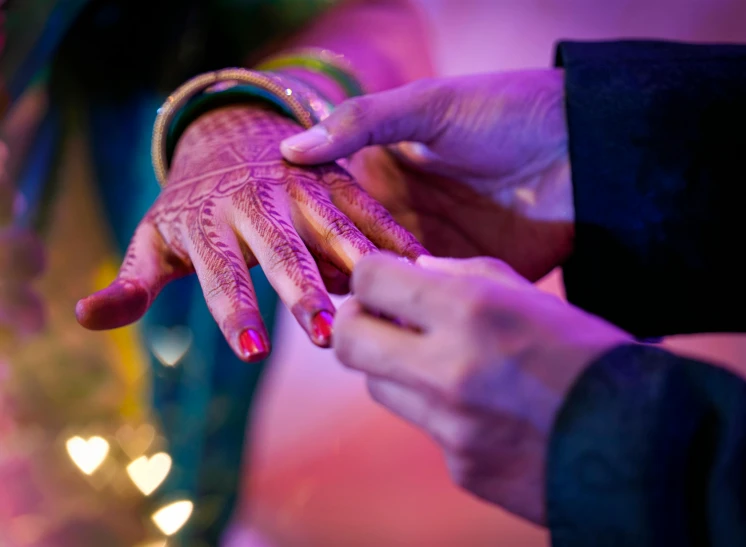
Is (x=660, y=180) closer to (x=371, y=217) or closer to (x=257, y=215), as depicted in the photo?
(x=371, y=217)

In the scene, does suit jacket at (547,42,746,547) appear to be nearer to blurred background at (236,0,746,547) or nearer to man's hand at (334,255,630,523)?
man's hand at (334,255,630,523)

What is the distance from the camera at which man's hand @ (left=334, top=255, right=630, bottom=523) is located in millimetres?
335

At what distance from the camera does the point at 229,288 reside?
488mm

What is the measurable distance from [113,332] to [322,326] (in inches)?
27.8

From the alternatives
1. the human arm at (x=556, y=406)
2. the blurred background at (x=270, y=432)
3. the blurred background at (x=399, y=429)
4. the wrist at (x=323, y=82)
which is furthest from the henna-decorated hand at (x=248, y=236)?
the blurred background at (x=399, y=429)

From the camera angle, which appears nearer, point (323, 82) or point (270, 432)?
point (323, 82)

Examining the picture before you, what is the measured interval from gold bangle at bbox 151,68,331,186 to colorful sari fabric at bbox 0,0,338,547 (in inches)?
13.9

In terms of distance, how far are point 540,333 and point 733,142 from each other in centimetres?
45

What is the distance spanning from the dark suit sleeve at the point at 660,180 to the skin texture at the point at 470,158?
2.1 inches

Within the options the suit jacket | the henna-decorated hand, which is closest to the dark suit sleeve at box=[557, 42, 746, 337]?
the suit jacket

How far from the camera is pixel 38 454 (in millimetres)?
950

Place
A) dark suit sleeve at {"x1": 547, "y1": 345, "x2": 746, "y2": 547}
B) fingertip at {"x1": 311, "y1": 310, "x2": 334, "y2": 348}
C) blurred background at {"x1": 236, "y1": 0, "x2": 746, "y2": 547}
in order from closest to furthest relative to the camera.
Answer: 1. dark suit sleeve at {"x1": 547, "y1": 345, "x2": 746, "y2": 547}
2. fingertip at {"x1": 311, "y1": 310, "x2": 334, "y2": 348}
3. blurred background at {"x1": 236, "y1": 0, "x2": 746, "y2": 547}

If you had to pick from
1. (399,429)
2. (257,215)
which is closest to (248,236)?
(257,215)

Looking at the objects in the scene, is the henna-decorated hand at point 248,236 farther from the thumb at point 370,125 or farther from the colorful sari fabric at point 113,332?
the colorful sari fabric at point 113,332
